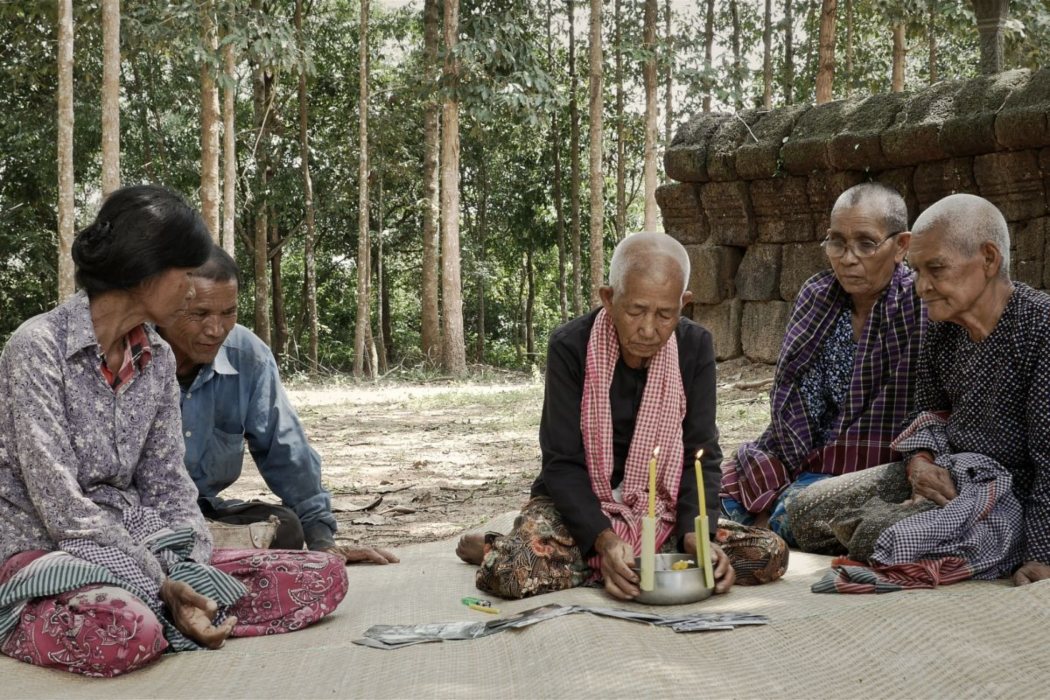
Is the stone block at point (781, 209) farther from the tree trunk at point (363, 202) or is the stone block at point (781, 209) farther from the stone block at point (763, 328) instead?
the tree trunk at point (363, 202)

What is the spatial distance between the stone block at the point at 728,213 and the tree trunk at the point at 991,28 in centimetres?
270

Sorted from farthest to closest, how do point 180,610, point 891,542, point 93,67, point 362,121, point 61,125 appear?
point 93,67 < point 362,121 < point 61,125 < point 891,542 < point 180,610

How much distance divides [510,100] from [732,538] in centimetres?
1101

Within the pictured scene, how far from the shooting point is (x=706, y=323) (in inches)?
418

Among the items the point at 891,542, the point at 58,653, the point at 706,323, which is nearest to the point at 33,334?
the point at 58,653

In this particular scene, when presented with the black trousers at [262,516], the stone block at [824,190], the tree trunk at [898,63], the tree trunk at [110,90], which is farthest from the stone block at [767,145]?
the black trousers at [262,516]

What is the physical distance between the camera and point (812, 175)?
9492mm

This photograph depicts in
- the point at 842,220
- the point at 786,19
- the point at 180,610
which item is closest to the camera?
the point at 180,610

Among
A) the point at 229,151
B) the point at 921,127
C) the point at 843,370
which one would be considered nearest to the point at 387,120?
the point at 229,151

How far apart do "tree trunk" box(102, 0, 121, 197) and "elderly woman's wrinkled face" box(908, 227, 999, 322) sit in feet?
28.6

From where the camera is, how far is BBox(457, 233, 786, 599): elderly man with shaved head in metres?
3.16

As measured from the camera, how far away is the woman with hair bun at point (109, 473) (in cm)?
251

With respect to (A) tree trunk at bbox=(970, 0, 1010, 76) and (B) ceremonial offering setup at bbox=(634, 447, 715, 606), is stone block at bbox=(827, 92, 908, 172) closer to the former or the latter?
(A) tree trunk at bbox=(970, 0, 1010, 76)

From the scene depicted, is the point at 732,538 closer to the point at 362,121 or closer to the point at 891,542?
the point at 891,542
